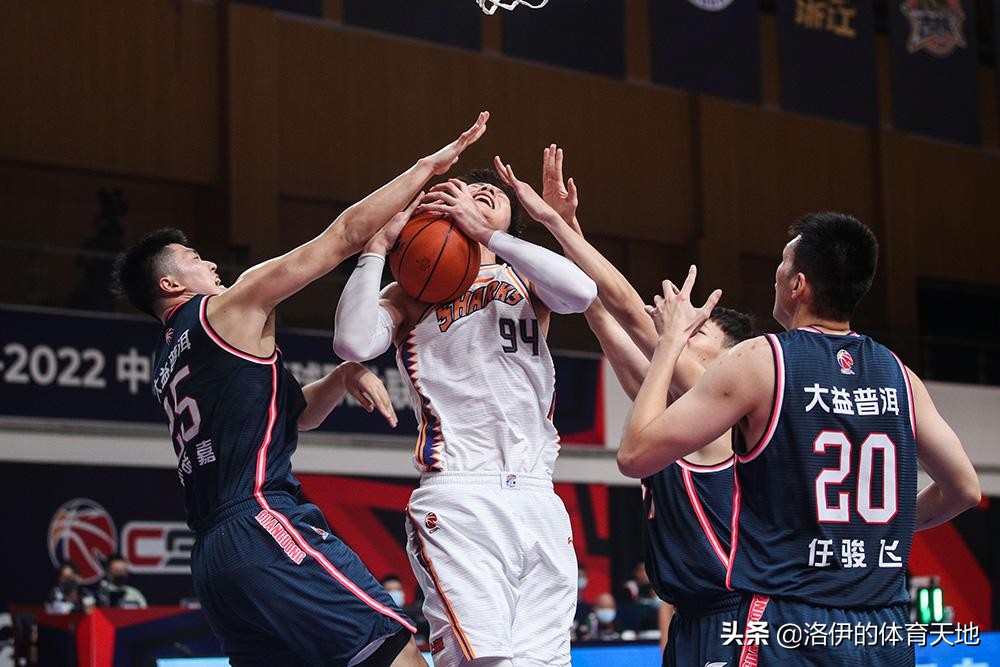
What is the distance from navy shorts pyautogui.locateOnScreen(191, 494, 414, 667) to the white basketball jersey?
47 centimetres

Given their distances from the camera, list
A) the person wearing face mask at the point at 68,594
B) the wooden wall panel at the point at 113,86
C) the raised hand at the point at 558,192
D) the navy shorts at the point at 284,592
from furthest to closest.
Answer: the wooden wall panel at the point at 113,86
the person wearing face mask at the point at 68,594
the raised hand at the point at 558,192
the navy shorts at the point at 284,592

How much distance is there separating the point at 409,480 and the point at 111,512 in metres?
3.09

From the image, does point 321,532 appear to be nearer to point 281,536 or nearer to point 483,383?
point 281,536

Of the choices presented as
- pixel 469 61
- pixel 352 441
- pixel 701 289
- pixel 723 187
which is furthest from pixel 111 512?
pixel 723 187

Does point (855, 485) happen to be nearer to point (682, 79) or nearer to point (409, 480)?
point (409, 480)

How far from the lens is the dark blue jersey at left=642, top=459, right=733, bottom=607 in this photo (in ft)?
13.9

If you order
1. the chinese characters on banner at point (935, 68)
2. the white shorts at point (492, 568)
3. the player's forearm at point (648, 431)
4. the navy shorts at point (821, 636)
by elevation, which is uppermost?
the chinese characters on banner at point (935, 68)

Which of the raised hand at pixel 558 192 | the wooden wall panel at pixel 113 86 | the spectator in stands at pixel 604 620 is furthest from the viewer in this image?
the wooden wall panel at pixel 113 86

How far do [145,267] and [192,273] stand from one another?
164 millimetres

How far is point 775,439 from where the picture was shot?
3232 mm

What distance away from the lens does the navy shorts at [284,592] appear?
151 inches

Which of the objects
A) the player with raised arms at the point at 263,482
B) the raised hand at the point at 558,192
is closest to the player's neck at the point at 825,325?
the raised hand at the point at 558,192

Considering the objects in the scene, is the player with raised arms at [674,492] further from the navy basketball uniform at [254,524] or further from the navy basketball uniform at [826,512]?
the navy basketball uniform at [254,524]

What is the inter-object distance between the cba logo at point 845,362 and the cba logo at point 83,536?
986 cm
